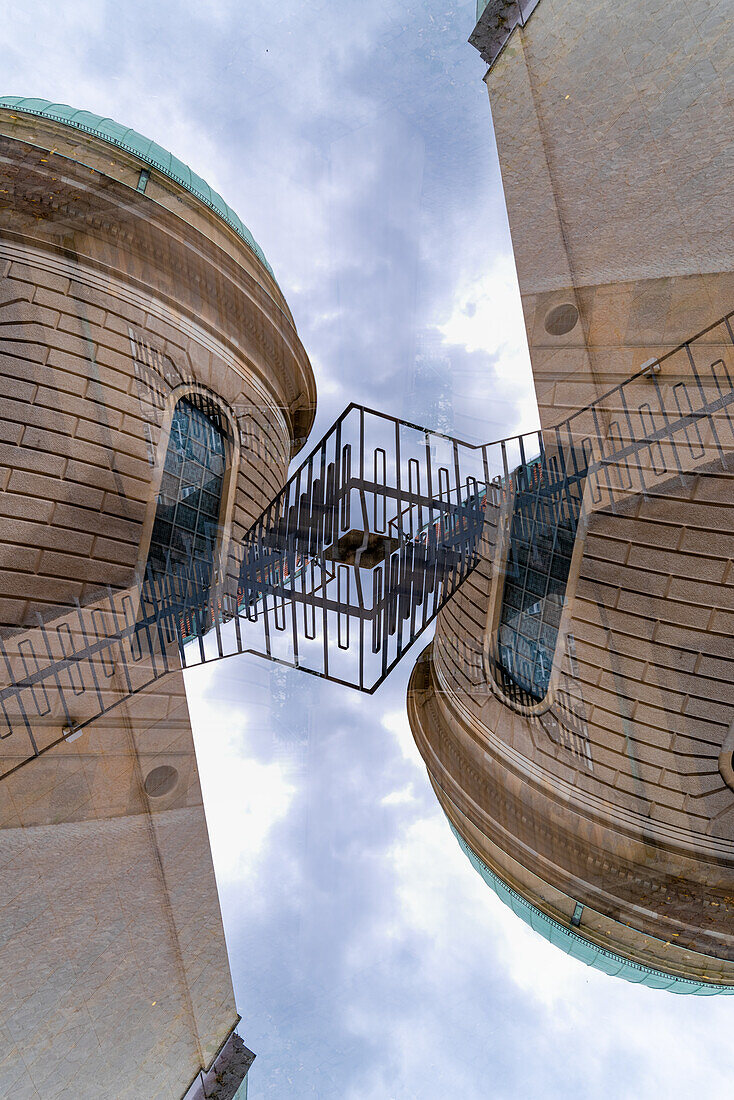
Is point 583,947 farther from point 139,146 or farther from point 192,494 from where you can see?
point 139,146

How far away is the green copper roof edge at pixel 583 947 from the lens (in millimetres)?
2164

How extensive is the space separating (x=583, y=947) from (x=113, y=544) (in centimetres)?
279

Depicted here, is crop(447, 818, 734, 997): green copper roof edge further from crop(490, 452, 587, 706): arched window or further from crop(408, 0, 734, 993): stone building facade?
crop(490, 452, 587, 706): arched window

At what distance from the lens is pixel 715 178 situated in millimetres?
1831

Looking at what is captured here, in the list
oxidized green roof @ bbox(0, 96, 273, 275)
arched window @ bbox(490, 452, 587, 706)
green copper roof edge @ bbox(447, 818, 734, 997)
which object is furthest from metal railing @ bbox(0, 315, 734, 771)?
green copper roof edge @ bbox(447, 818, 734, 997)

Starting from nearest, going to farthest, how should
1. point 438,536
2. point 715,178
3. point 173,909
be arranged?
point 438,536 → point 715,178 → point 173,909

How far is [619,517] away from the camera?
1854 mm

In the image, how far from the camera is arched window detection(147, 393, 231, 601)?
2.05 m

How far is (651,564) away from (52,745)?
8.24 feet

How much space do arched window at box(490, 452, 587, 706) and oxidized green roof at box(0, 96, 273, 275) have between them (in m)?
1.38

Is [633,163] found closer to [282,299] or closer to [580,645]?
[282,299]

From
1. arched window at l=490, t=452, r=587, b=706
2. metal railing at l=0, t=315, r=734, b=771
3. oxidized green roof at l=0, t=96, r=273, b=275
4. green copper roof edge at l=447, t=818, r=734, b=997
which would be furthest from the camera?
green copper roof edge at l=447, t=818, r=734, b=997

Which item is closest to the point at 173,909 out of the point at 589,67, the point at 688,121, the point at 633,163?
the point at 633,163

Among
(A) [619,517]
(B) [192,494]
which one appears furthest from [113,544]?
(A) [619,517]
